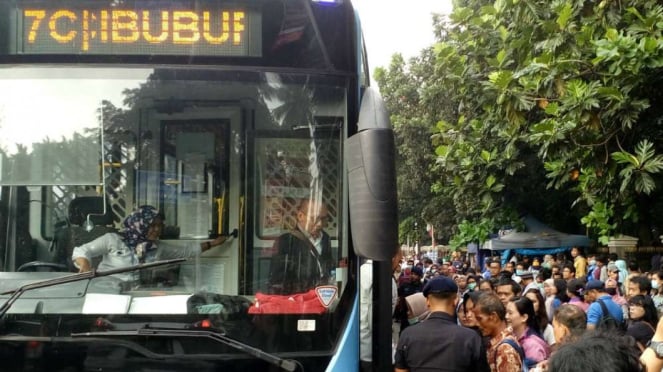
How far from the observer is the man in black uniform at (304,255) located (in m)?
3.62

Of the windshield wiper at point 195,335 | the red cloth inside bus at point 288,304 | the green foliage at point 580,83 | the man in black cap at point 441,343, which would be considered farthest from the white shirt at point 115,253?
the green foliage at point 580,83

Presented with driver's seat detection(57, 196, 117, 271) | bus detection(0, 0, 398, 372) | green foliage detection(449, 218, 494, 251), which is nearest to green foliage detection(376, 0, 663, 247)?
bus detection(0, 0, 398, 372)

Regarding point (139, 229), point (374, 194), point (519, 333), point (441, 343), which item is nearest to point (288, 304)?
point (374, 194)

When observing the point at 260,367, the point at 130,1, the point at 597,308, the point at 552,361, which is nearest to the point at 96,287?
the point at 260,367

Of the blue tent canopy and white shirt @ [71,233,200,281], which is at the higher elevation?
white shirt @ [71,233,200,281]

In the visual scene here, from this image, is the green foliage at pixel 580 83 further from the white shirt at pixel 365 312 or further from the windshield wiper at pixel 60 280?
the windshield wiper at pixel 60 280

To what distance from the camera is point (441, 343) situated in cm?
413

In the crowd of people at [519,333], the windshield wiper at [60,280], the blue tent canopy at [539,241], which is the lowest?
the blue tent canopy at [539,241]

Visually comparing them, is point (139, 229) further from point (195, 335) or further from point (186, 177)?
point (195, 335)

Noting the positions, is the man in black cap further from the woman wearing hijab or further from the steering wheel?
the steering wheel

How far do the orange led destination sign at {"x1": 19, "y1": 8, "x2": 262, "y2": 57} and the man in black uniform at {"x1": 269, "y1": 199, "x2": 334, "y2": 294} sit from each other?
856 mm

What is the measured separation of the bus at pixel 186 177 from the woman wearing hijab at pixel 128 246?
13 mm

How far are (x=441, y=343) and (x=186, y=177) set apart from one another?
1.65m

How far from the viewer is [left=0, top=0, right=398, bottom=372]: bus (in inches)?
134
